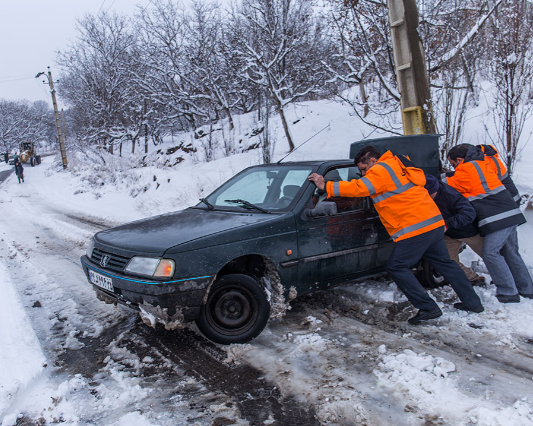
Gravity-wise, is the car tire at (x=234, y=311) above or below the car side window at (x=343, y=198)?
below

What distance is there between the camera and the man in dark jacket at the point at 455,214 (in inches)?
157

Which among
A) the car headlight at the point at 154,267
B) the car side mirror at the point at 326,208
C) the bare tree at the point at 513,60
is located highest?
the bare tree at the point at 513,60

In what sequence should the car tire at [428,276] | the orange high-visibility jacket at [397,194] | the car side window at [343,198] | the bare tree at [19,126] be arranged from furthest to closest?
1. the bare tree at [19,126]
2. the car tire at [428,276]
3. the car side window at [343,198]
4. the orange high-visibility jacket at [397,194]

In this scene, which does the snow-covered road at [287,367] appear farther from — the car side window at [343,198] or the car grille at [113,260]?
the car side window at [343,198]

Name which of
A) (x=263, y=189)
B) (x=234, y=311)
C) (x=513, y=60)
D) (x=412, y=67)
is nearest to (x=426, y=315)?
(x=234, y=311)

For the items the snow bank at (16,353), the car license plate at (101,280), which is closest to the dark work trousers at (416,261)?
the car license plate at (101,280)

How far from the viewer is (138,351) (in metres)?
3.32

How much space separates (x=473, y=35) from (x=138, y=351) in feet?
24.5

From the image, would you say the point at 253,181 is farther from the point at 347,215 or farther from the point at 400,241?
the point at 400,241

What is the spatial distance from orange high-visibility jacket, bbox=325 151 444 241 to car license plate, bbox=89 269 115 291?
79.7 inches

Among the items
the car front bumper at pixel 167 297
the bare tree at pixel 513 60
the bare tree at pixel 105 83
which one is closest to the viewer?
the car front bumper at pixel 167 297

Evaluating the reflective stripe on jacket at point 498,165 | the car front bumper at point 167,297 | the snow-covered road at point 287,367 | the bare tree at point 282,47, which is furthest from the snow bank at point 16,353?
the bare tree at point 282,47

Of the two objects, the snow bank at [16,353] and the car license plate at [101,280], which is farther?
the car license plate at [101,280]

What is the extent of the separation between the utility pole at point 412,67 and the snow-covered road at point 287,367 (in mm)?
3437
